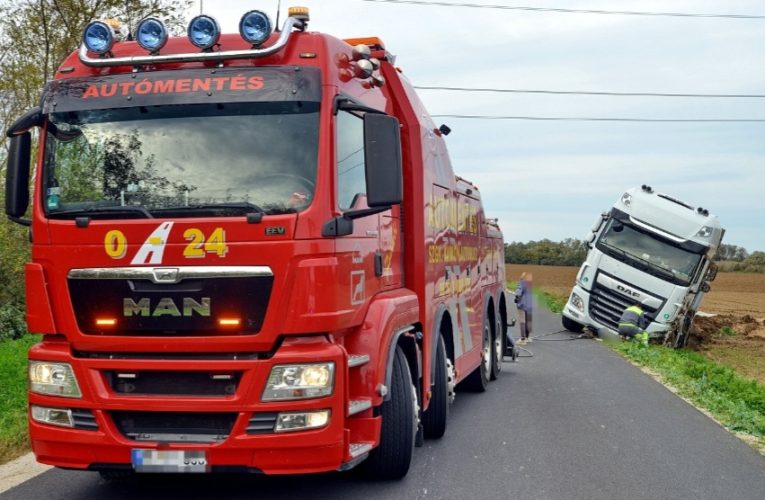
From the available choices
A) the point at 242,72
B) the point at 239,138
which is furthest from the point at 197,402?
the point at 242,72

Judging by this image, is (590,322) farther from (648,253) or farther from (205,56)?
(205,56)

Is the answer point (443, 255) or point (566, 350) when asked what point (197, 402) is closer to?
point (443, 255)

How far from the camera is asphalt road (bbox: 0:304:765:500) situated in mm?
6598

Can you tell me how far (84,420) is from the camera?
225 inches

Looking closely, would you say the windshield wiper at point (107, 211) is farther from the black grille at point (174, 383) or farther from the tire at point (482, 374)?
the tire at point (482, 374)

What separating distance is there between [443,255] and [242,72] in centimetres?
319

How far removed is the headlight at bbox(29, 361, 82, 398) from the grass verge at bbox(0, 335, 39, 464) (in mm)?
1955

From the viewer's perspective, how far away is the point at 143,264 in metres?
5.66

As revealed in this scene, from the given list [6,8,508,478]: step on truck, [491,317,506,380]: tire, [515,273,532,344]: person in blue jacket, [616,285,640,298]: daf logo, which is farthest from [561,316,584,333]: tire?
[6,8,508,478]: step on truck

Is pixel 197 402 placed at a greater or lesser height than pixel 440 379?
greater

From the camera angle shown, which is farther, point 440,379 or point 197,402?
point 440,379

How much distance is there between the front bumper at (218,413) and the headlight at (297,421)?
1.1 inches

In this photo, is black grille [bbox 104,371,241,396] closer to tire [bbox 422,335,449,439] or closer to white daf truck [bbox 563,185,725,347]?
tire [bbox 422,335,449,439]

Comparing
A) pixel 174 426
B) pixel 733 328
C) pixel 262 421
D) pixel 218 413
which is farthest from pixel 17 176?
pixel 733 328
